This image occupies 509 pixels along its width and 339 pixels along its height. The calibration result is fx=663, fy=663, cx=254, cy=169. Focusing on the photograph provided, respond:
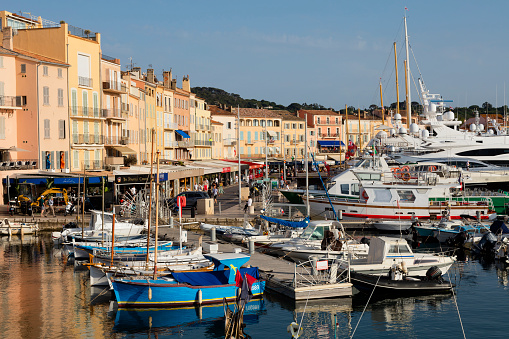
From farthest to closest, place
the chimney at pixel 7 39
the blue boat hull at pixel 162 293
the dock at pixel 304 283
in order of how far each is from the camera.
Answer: the chimney at pixel 7 39 → the dock at pixel 304 283 → the blue boat hull at pixel 162 293

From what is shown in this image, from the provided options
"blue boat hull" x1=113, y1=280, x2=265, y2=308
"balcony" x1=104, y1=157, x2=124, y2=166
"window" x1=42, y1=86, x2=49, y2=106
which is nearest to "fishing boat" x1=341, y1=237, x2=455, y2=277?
"blue boat hull" x1=113, y1=280, x2=265, y2=308

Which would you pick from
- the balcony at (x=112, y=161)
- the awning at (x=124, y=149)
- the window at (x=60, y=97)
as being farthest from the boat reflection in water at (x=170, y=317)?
the awning at (x=124, y=149)

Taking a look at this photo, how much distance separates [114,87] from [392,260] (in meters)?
37.2

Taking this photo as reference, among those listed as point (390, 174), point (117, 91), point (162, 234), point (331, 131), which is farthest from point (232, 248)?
point (331, 131)

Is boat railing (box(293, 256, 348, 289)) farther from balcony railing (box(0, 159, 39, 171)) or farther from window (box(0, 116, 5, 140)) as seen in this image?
window (box(0, 116, 5, 140))

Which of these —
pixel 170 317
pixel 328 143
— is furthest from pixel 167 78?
pixel 170 317

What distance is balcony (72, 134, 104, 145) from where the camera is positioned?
52969 mm

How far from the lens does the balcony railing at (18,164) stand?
46.4 metres

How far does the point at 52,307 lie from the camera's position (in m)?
23.8

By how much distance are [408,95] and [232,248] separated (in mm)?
44723

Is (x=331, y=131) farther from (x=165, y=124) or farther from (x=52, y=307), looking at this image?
(x=52, y=307)

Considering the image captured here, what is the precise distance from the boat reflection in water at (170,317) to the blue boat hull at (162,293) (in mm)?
233

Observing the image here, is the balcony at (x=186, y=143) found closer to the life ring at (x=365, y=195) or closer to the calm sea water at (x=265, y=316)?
the life ring at (x=365, y=195)

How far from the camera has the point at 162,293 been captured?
23.2m
